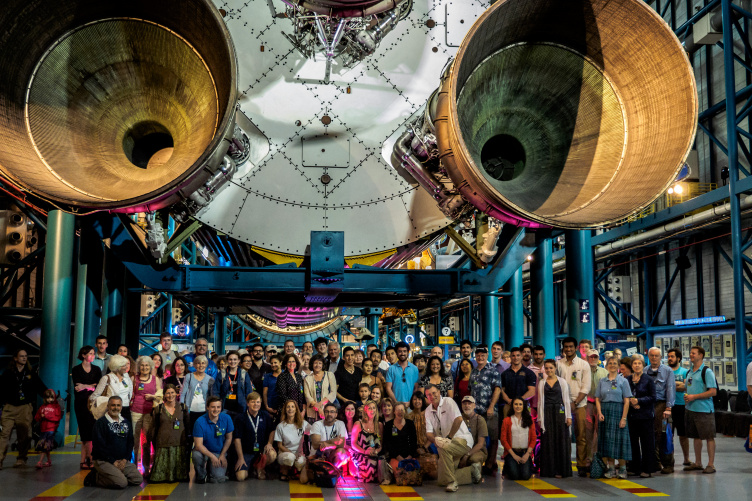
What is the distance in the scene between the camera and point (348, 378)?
382 inches

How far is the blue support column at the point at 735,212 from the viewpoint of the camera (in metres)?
15.3

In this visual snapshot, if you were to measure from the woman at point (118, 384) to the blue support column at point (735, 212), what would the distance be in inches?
480

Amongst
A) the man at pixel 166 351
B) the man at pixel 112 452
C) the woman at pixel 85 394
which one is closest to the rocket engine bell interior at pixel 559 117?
the man at pixel 112 452

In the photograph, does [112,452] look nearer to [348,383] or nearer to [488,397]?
[348,383]

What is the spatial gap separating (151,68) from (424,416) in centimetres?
515

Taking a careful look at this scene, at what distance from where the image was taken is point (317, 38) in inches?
335

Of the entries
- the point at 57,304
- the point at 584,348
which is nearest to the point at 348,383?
the point at 584,348

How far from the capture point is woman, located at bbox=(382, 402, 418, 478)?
8445 mm

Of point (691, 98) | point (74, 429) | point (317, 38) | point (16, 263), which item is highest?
point (317, 38)

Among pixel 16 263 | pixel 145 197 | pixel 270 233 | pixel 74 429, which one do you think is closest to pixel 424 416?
pixel 270 233

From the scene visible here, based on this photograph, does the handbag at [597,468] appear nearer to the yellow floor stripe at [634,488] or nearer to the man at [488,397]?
the yellow floor stripe at [634,488]

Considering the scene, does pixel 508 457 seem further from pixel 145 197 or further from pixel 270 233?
pixel 145 197

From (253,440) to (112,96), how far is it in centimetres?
432

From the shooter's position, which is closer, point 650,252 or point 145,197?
point 145,197
